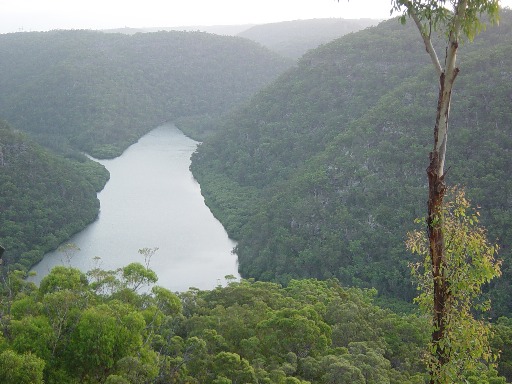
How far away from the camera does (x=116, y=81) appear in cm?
11325

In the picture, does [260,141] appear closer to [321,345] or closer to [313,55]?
[313,55]

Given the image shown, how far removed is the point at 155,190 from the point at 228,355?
5262cm

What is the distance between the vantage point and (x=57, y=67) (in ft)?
359

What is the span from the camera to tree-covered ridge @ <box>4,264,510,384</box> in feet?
42.5

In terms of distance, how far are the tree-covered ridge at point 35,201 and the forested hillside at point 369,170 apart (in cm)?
1616

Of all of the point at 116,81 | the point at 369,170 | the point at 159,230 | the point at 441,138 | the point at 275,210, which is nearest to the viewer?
the point at 441,138

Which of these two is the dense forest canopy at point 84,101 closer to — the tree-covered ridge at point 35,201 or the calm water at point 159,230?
the tree-covered ridge at point 35,201

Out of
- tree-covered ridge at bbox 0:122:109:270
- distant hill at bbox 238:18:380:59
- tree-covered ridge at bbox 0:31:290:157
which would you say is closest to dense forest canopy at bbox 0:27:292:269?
tree-covered ridge at bbox 0:122:109:270

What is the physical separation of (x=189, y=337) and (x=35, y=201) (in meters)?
39.0

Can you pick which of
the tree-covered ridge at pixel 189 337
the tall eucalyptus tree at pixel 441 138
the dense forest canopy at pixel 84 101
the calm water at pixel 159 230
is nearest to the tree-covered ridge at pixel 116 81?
the dense forest canopy at pixel 84 101

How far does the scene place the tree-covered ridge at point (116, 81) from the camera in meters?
96.9

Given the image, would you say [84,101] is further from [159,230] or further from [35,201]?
[159,230]

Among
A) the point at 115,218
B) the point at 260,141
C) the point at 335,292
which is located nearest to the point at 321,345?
the point at 335,292

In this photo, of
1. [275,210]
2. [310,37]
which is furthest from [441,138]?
[310,37]
